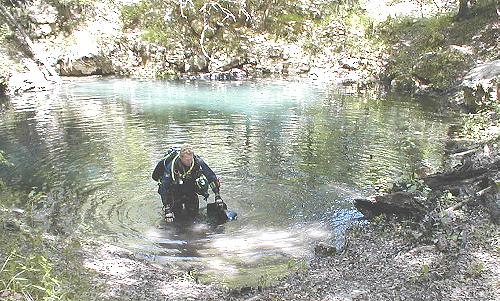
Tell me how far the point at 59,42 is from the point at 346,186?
84.6 ft

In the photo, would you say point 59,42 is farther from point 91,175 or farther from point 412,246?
point 412,246

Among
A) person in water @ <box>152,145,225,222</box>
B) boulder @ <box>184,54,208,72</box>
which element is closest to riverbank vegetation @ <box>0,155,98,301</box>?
person in water @ <box>152,145,225,222</box>

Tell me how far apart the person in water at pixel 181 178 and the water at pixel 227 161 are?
40 cm

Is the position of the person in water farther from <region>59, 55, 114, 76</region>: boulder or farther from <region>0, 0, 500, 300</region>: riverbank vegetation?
<region>59, 55, 114, 76</region>: boulder

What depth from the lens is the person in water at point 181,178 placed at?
7828mm

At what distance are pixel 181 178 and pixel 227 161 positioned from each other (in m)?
3.69

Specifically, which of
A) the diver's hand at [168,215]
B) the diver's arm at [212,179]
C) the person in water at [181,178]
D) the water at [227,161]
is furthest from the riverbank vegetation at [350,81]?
the diver's arm at [212,179]

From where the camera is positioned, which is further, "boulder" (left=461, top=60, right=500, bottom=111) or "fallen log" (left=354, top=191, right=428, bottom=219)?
"boulder" (left=461, top=60, right=500, bottom=111)

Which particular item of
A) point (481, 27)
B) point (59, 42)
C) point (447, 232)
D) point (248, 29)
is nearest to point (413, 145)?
point (447, 232)

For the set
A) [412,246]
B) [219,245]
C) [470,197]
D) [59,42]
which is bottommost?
[219,245]

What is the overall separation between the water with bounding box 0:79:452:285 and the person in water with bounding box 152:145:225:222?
0.40 metres

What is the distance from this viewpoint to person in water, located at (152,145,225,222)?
25.7ft

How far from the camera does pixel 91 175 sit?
34.3ft

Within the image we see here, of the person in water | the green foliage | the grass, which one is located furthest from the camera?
the grass
